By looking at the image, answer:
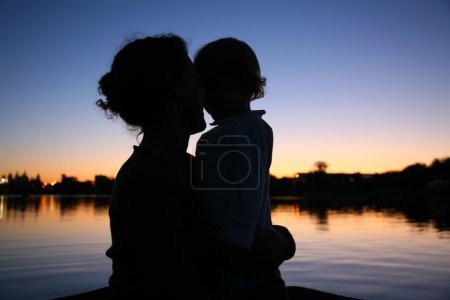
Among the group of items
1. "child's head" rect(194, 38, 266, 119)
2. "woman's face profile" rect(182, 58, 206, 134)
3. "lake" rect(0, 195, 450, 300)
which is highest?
"child's head" rect(194, 38, 266, 119)

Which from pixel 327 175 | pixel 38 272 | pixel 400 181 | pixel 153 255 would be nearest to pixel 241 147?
pixel 153 255

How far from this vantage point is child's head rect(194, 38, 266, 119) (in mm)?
2322

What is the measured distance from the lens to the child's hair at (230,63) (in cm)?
236

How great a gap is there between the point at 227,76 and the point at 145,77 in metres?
0.73

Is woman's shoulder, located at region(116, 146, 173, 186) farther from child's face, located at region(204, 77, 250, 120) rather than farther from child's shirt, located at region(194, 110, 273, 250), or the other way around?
child's face, located at region(204, 77, 250, 120)

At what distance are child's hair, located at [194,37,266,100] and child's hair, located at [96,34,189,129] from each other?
50 centimetres

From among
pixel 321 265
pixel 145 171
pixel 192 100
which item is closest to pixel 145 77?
pixel 192 100

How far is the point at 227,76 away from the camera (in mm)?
2352

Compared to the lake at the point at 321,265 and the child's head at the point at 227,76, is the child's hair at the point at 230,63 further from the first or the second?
the lake at the point at 321,265

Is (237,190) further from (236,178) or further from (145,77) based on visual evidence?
(145,77)

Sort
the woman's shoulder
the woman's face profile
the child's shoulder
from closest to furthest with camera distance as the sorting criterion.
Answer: the woman's shoulder → the woman's face profile → the child's shoulder

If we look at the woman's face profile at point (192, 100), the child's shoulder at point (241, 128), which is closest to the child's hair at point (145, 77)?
the woman's face profile at point (192, 100)

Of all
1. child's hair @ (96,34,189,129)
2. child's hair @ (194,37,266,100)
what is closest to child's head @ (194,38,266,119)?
child's hair @ (194,37,266,100)

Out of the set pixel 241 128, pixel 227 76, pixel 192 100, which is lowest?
pixel 241 128
